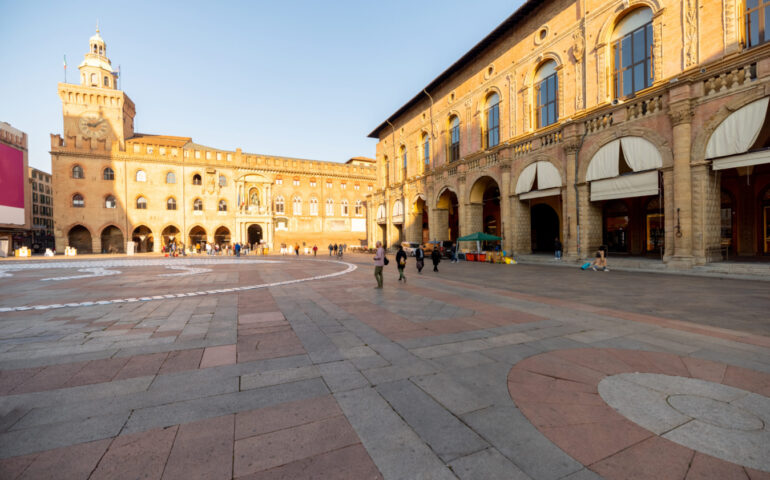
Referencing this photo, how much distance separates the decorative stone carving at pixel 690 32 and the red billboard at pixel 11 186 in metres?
61.6

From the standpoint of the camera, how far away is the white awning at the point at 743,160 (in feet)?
38.0

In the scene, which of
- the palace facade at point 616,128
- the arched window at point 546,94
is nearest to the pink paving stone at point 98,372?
the palace facade at point 616,128

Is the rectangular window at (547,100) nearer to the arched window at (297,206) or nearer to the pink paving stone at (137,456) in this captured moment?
the pink paving stone at (137,456)

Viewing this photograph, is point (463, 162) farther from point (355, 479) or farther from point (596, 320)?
point (355, 479)

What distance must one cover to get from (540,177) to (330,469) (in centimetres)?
2128

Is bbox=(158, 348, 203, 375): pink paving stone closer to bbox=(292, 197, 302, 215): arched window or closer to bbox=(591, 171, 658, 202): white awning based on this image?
bbox=(591, 171, 658, 202): white awning

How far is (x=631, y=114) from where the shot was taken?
606 inches

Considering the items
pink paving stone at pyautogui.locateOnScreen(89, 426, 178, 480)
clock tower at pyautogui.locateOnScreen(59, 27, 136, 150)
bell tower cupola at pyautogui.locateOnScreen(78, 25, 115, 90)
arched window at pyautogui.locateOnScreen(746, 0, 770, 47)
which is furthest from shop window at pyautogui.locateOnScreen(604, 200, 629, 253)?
bell tower cupola at pyautogui.locateOnScreen(78, 25, 115, 90)

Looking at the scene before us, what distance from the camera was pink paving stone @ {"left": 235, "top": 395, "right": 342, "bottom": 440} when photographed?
254 cm

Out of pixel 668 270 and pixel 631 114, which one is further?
pixel 631 114

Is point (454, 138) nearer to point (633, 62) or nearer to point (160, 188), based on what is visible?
point (633, 62)

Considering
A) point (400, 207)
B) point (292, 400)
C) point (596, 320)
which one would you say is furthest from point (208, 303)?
point (400, 207)

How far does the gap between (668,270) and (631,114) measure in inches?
295

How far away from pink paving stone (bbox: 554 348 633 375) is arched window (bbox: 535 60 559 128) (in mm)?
19378
